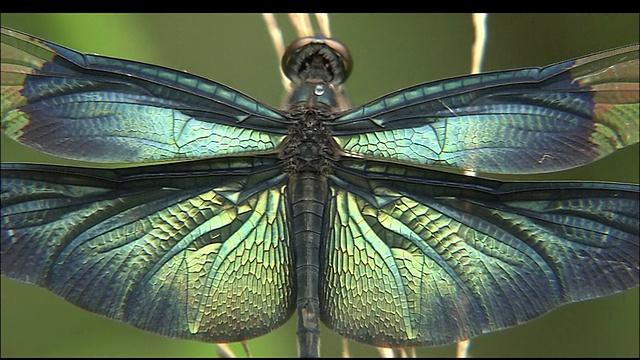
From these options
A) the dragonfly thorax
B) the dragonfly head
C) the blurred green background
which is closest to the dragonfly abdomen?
the dragonfly thorax

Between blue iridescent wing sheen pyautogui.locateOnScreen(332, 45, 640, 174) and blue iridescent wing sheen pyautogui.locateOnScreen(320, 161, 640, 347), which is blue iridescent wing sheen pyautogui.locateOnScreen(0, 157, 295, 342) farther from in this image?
blue iridescent wing sheen pyautogui.locateOnScreen(332, 45, 640, 174)

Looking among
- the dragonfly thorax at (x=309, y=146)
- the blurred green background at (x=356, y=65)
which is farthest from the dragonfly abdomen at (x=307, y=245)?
the blurred green background at (x=356, y=65)

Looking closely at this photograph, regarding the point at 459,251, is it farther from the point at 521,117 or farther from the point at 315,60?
the point at 315,60

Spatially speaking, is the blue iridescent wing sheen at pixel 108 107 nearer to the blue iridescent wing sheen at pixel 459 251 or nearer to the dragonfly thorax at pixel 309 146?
the dragonfly thorax at pixel 309 146

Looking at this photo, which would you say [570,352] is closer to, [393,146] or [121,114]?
[393,146]

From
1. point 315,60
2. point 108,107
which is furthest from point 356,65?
point 108,107

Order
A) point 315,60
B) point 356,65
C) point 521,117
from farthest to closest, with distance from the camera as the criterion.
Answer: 1. point 356,65
2. point 315,60
3. point 521,117
